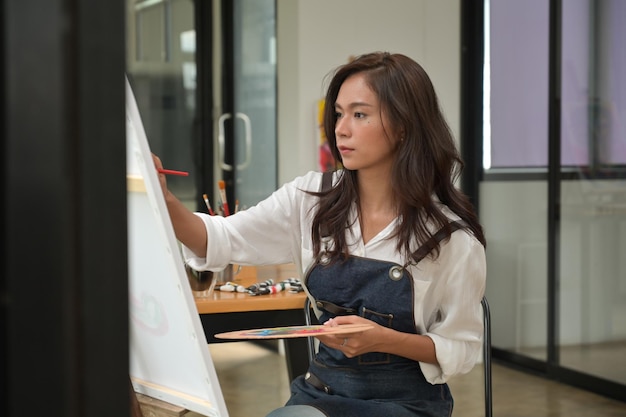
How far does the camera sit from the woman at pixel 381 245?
5.40 feet

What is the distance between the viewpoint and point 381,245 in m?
1.70

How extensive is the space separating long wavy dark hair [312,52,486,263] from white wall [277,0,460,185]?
10.2ft

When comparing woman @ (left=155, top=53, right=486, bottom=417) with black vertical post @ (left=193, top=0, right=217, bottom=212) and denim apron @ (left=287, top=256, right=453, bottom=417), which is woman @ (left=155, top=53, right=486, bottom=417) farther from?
black vertical post @ (left=193, top=0, right=217, bottom=212)

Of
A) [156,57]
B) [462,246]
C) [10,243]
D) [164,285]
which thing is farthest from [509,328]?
[10,243]

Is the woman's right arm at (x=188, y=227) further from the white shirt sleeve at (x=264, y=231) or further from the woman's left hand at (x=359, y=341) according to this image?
the woman's left hand at (x=359, y=341)

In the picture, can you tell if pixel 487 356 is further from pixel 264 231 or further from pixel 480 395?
pixel 480 395

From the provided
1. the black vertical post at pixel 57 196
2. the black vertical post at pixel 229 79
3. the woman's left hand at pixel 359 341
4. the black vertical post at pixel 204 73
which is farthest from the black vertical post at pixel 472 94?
the black vertical post at pixel 57 196

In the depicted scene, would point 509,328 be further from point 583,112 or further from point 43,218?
point 43,218

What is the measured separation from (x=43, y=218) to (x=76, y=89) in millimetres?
52

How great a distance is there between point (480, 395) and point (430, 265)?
270cm

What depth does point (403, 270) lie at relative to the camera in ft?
5.43

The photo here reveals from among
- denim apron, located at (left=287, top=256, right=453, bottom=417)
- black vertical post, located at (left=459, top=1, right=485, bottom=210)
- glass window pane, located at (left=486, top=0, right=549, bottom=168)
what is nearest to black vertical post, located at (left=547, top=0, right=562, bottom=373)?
glass window pane, located at (left=486, top=0, right=549, bottom=168)

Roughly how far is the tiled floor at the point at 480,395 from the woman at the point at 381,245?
2205mm

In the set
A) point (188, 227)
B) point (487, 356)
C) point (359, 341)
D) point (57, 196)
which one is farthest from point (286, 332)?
point (57, 196)
